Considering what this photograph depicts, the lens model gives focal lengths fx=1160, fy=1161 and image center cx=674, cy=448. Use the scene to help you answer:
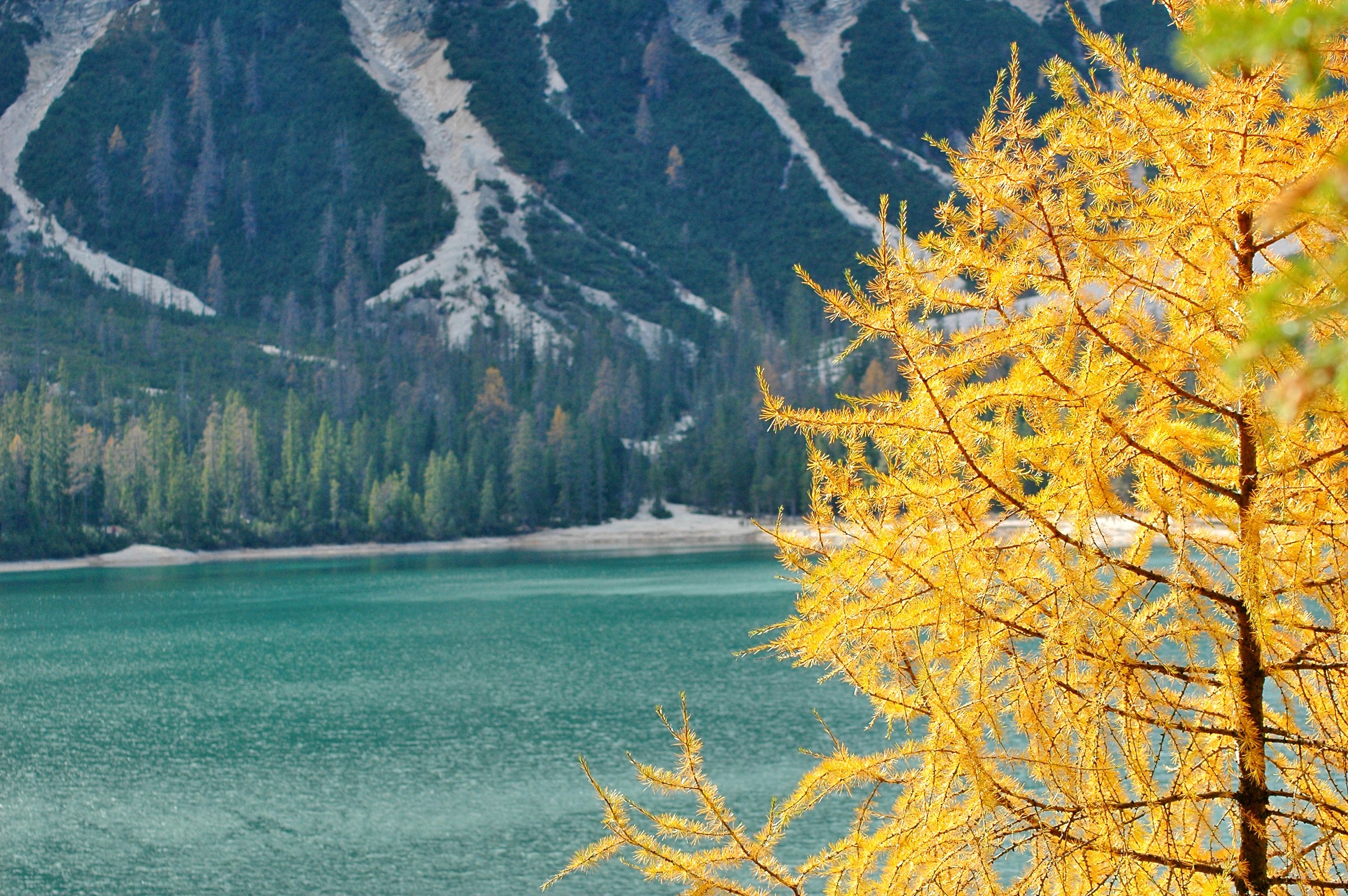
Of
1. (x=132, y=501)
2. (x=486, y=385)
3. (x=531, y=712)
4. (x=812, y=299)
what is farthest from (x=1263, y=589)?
(x=812, y=299)

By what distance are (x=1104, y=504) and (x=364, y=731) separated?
84.7 feet

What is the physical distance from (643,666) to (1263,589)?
3178 cm

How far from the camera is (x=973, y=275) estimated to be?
4234 millimetres

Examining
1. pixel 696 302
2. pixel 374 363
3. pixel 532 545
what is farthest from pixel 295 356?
pixel 696 302

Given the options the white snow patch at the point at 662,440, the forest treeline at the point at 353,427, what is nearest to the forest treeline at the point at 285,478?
the forest treeline at the point at 353,427

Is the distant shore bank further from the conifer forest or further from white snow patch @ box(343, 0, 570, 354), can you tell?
white snow patch @ box(343, 0, 570, 354)

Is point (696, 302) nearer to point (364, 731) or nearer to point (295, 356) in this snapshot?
point (295, 356)

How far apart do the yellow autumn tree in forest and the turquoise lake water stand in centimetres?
1137

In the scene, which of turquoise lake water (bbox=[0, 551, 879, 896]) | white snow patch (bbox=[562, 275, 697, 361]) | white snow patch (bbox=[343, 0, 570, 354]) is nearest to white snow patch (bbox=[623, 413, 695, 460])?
white snow patch (bbox=[562, 275, 697, 361])

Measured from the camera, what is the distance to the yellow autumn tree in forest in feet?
12.1

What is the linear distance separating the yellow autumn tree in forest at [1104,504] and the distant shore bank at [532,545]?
77.8 meters

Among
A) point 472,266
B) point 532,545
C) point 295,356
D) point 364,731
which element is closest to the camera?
point 364,731

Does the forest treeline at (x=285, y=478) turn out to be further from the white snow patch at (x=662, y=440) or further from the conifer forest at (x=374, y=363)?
the white snow patch at (x=662, y=440)

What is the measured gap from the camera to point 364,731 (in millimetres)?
27109
